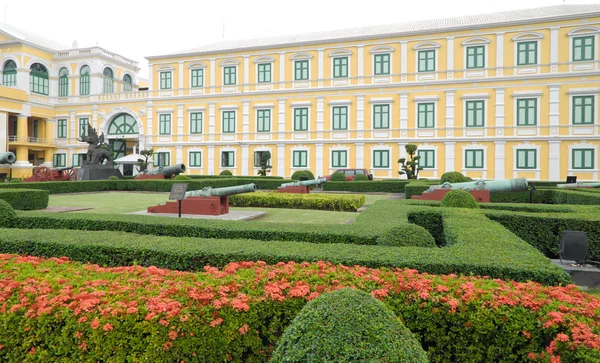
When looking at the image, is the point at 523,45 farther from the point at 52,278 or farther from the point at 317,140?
the point at 52,278

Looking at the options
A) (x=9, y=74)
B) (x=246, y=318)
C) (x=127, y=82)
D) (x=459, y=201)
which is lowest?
(x=246, y=318)

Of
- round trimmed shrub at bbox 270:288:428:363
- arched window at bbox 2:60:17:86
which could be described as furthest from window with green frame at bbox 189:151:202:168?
round trimmed shrub at bbox 270:288:428:363

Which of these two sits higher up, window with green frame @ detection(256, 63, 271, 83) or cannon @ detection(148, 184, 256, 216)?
window with green frame @ detection(256, 63, 271, 83)

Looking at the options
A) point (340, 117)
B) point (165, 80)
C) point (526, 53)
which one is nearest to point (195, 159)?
point (165, 80)

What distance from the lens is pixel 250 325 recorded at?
→ 3479 mm

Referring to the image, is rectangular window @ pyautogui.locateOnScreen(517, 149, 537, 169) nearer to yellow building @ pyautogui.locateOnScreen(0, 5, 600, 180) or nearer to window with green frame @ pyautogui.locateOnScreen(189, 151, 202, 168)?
yellow building @ pyautogui.locateOnScreen(0, 5, 600, 180)

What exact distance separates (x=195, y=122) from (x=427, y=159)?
21751 millimetres

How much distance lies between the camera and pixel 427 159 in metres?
32.9

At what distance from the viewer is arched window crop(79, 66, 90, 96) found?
43.9 meters

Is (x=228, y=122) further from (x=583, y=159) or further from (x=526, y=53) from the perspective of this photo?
(x=583, y=159)

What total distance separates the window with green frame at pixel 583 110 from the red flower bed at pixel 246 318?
3153cm

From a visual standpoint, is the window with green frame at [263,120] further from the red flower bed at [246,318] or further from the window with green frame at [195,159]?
the red flower bed at [246,318]

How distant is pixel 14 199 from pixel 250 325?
1442 centimetres

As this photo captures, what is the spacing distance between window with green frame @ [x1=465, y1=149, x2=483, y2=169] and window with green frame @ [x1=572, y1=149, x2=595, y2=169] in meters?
6.25
